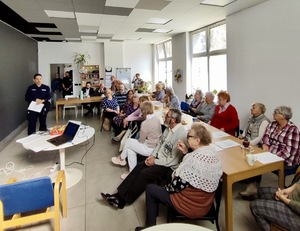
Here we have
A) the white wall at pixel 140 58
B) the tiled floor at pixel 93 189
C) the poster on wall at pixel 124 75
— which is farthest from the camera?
the white wall at pixel 140 58

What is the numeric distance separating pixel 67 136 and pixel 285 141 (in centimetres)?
288

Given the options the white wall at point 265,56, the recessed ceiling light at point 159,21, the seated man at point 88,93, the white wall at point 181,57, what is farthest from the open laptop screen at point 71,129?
the white wall at point 181,57

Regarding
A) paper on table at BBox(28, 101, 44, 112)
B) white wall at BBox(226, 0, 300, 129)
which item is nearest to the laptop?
paper on table at BBox(28, 101, 44, 112)

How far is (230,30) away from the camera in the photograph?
4766 mm

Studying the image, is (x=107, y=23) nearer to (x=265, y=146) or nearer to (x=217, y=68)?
(x=217, y=68)

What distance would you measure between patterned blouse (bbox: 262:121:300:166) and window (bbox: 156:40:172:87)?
632 centimetres

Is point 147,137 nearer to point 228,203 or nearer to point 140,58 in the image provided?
point 228,203

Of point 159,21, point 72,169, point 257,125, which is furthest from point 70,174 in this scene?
point 159,21

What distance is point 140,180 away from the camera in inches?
88.8

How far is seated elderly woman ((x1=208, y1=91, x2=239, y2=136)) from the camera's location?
3.44m

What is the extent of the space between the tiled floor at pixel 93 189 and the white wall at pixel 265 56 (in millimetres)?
1663

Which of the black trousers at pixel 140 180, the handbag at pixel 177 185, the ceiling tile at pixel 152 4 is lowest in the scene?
the black trousers at pixel 140 180

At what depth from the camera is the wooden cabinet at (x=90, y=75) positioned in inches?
352

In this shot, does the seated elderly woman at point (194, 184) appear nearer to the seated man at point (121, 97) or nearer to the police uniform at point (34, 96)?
the police uniform at point (34, 96)
